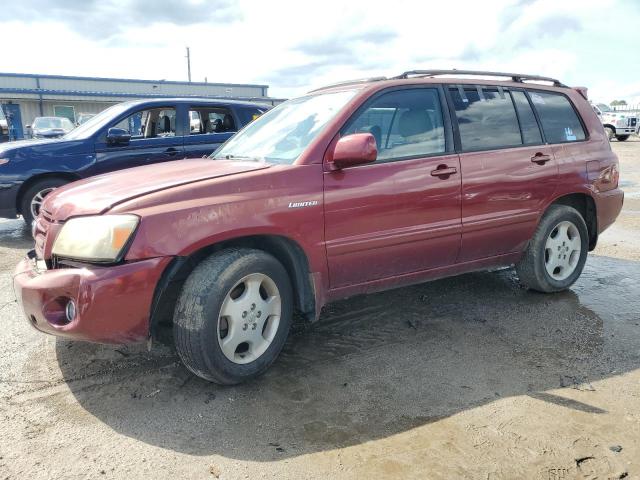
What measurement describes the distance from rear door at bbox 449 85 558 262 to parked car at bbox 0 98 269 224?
4189 millimetres

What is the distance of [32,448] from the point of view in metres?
2.42

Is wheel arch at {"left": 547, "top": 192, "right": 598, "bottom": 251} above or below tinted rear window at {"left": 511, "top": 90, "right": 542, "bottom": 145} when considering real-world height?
below

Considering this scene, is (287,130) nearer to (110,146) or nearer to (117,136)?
(117,136)

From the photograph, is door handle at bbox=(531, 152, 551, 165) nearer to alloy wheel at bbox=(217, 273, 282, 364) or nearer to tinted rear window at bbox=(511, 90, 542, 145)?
tinted rear window at bbox=(511, 90, 542, 145)

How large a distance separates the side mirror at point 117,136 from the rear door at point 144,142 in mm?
50

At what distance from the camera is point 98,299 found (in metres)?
2.57

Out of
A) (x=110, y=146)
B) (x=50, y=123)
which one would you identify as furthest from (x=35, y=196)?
(x=50, y=123)

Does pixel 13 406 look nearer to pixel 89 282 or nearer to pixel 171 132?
pixel 89 282

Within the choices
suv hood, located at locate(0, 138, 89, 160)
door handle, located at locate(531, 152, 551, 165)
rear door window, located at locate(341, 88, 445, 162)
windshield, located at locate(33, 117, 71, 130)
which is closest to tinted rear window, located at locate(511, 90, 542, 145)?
door handle, located at locate(531, 152, 551, 165)

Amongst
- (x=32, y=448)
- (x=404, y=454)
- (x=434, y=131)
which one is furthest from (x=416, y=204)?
(x=32, y=448)

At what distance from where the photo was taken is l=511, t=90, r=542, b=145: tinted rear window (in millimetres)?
4242

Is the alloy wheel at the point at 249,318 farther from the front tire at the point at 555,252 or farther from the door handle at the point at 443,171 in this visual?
the front tire at the point at 555,252

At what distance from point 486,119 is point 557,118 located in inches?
36.9

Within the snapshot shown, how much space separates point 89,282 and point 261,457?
119cm
